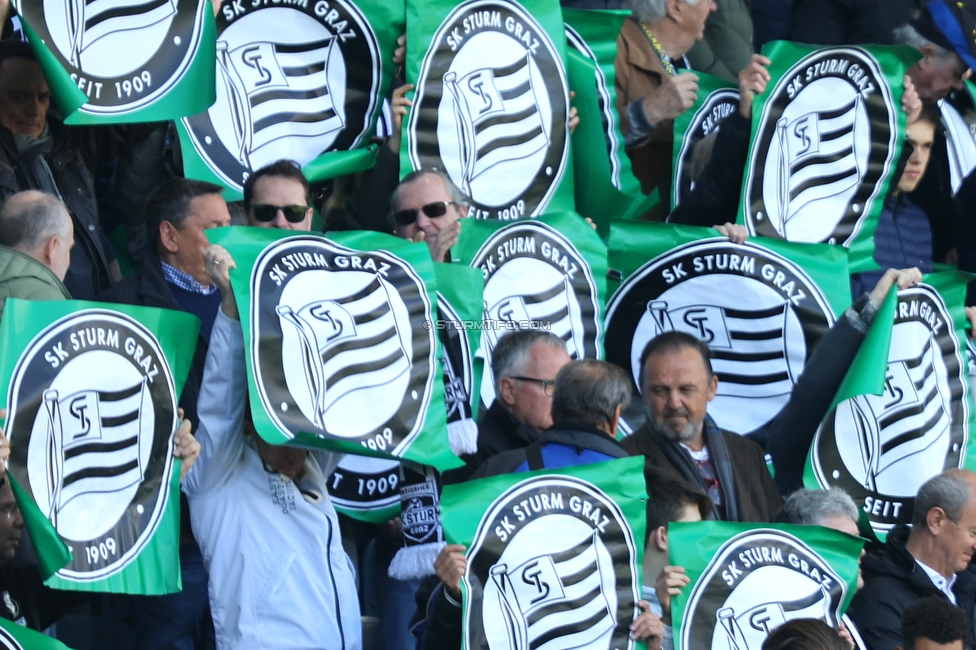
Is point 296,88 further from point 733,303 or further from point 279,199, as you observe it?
point 733,303

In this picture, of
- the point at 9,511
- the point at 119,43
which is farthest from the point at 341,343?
the point at 119,43

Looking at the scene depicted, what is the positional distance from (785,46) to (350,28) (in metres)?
1.85

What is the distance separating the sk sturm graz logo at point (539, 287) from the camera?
640 centimetres

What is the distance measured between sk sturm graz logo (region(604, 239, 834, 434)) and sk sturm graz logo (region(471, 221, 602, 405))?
1.04 ft

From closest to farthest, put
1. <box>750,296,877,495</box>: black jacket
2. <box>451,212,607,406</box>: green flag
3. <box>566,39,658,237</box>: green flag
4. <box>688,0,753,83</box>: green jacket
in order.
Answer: <box>451,212,607,406</box>: green flag < <box>750,296,877,495</box>: black jacket < <box>566,39,658,237</box>: green flag < <box>688,0,753,83</box>: green jacket

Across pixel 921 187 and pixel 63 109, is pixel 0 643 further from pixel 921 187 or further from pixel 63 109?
pixel 921 187

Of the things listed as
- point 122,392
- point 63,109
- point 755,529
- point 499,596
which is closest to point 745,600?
point 755,529

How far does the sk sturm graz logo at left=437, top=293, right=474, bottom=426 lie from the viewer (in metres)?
5.89

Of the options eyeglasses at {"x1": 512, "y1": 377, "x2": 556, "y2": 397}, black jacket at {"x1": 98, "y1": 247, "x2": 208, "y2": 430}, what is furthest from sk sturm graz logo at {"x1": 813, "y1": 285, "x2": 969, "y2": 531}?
black jacket at {"x1": 98, "y1": 247, "x2": 208, "y2": 430}

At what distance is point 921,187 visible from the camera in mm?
7957

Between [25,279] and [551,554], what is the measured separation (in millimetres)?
1749

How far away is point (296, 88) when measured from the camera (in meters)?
6.47

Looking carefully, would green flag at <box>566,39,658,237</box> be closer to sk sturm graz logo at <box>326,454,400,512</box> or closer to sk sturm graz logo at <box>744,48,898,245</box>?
sk sturm graz logo at <box>744,48,898,245</box>

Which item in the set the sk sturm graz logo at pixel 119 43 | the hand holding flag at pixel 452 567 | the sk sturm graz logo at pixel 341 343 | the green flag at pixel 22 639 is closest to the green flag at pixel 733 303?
the sk sturm graz logo at pixel 341 343
